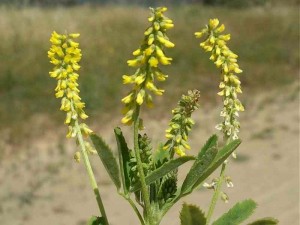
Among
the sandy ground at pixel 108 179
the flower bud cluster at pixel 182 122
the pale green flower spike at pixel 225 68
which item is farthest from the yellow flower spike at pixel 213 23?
the sandy ground at pixel 108 179

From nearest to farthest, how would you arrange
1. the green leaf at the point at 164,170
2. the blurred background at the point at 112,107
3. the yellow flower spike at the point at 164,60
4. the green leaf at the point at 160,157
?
the yellow flower spike at the point at 164,60, the green leaf at the point at 164,170, the green leaf at the point at 160,157, the blurred background at the point at 112,107

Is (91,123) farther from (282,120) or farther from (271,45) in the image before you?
(271,45)

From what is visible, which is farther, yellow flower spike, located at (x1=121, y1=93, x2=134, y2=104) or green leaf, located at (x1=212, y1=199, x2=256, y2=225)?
green leaf, located at (x1=212, y1=199, x2=256, y2=225)

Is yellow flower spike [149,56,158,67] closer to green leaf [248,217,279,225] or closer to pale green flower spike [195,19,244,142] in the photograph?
pale green flower spike [195,19,244,142]

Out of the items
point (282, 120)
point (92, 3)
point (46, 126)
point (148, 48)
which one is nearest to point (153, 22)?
point (148, 48)

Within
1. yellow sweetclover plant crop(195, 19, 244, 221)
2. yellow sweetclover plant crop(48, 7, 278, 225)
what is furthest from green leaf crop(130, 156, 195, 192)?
yellow sweetclover plant crop(195, 19, 244, 221)

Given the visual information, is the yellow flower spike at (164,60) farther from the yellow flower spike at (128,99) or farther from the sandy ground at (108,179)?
the sandy ground at (108,179)
